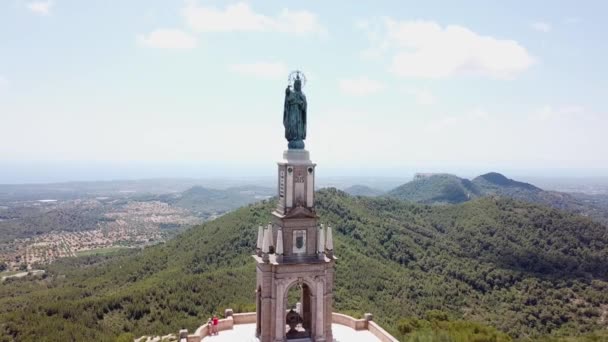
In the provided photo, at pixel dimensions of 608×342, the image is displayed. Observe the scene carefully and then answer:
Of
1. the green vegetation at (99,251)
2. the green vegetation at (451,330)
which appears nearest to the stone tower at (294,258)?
the green vegetation at (451,330)

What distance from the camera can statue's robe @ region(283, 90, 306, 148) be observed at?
78.8 feet

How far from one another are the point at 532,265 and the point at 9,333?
74325mm

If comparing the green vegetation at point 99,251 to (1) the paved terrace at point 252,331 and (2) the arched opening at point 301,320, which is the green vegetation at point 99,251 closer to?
(1) the paved terrace at point 252,331

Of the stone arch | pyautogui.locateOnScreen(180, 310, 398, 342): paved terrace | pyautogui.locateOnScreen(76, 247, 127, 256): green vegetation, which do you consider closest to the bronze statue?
the stone arch

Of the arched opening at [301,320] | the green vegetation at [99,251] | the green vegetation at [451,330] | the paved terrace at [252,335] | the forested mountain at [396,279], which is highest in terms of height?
the arched opening at [301,320]

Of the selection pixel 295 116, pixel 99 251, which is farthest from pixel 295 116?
pixel 99 251

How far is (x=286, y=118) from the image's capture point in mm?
24312

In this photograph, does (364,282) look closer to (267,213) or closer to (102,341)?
(267,213)

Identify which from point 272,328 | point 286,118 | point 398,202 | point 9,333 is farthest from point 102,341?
point 398,202

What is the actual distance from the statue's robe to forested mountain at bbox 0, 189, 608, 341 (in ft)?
44.5

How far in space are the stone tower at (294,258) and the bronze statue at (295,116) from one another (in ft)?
2.15

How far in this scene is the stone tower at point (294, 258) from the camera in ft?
75.6

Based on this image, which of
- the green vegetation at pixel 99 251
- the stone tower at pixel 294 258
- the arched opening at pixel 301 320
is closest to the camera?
the stone tower at pixel 294 258

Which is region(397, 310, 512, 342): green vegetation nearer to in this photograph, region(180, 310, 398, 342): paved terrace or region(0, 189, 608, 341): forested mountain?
region(0, 189, 608, 341): forested mountain
